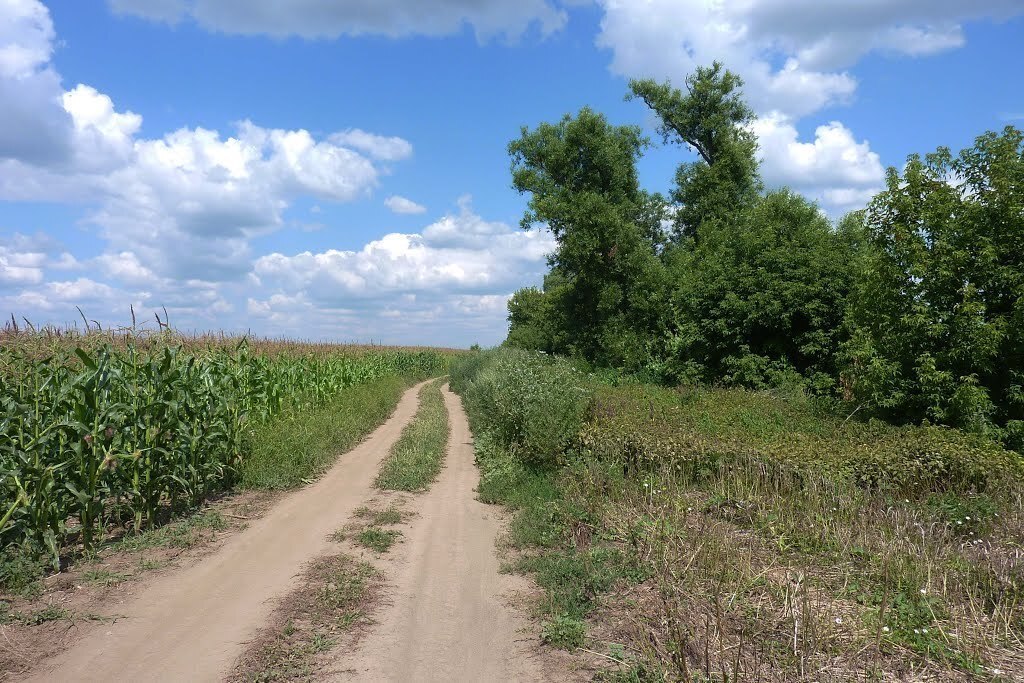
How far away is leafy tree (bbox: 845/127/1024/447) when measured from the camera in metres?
10.7

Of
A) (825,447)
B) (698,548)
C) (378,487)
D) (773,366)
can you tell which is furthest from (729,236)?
(698,548)

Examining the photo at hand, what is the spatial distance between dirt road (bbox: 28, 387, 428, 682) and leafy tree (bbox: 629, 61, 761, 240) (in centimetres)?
2687

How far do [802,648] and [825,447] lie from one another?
5.10m

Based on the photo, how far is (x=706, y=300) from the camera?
68.8ft

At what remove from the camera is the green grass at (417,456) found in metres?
10.7

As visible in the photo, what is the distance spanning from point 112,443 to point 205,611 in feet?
9.69

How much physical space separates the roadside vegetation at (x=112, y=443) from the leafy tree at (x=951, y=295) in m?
11.2

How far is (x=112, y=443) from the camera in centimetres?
739

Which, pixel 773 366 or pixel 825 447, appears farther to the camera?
pixel 773 366

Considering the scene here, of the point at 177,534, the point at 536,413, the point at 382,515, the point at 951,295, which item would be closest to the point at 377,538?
the point at 382,515

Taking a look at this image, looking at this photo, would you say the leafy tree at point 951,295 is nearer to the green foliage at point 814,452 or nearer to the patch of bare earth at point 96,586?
the green foliage at point 814,452

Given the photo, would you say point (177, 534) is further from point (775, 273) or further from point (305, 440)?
point (775, 273)

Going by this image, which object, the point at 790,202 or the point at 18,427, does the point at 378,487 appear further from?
the point at 790,202

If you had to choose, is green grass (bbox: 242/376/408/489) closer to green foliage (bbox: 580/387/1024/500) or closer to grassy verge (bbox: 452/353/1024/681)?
grassy verge (bbox: 452/353/1024/681)
